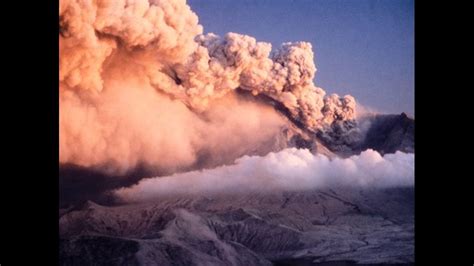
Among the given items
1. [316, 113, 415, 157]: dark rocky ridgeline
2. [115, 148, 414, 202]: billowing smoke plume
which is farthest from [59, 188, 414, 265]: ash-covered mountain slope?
[316, 113, 415, 157]: dark rocky ridgeline

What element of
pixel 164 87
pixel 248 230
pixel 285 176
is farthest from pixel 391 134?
pixel 164 87

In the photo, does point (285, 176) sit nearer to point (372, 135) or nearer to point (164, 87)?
point (372, 135)

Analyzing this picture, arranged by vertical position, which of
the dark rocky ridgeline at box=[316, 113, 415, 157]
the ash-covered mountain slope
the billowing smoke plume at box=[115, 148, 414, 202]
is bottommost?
the ash-covered mountain slope

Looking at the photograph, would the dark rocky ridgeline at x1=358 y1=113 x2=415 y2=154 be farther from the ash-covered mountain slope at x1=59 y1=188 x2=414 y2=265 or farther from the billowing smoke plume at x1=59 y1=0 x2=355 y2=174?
the ash-covered mountain slope at x1=59 y1=188 x2=414 y2=265

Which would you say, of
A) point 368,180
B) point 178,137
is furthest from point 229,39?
point 368,180

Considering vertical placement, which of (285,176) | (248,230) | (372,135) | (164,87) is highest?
(164,87)

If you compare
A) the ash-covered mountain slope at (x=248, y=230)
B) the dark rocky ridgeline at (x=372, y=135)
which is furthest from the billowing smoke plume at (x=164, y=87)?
the ash-covered mountain slope at (x=248, y=230)

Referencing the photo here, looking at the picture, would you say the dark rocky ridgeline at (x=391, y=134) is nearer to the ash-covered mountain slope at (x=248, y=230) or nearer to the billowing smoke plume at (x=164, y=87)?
the billowing smoke plume at (x=164, y=87)
